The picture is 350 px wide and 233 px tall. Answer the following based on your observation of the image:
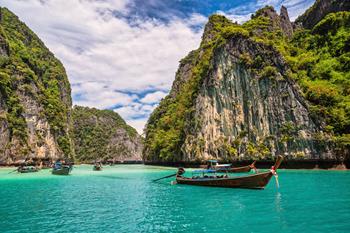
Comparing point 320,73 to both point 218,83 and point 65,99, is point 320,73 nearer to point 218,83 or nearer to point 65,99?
point 218,83

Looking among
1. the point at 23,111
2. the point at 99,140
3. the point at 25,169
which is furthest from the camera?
the point at 99,140

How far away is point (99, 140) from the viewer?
182 m

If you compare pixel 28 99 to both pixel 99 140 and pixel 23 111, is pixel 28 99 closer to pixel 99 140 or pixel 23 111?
pixel 23 111

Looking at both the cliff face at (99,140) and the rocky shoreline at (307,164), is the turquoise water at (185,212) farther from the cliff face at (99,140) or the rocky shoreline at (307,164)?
the cliff face at (99,140)

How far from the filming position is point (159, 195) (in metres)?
24.7

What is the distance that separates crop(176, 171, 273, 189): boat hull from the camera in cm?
2503

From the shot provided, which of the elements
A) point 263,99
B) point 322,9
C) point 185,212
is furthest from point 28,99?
point 322,9

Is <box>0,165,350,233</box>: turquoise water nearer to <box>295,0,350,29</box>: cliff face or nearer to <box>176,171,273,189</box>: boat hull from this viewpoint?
<box>176,171,273,189</box>: boat hull

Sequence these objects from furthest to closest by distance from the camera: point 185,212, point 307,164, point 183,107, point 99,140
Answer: point 99,140, point 183,107, point 307,164, point 185,212

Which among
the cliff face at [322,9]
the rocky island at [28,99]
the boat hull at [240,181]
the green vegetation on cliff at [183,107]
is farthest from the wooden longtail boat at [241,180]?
the rocky island at [28,99]

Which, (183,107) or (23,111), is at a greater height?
(23,111)

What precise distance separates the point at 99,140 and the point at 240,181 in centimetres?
16428

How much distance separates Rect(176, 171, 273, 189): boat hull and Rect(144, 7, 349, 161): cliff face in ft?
92.1

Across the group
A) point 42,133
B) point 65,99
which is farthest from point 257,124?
point 65,99
